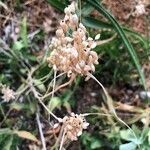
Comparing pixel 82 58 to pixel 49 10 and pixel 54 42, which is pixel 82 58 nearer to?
pixel 54 42

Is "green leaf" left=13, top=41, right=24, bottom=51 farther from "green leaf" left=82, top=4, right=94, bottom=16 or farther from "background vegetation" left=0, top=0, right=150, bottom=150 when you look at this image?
"green leaf" left=82, top=4, right=94, bottom=16

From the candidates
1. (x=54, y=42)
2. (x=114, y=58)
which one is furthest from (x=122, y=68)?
(x=54, y=42)

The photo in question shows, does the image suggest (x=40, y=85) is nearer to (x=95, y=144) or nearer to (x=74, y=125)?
(x=95, y=144)

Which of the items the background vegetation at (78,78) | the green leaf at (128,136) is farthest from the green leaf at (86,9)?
the green leaf at (128,136)

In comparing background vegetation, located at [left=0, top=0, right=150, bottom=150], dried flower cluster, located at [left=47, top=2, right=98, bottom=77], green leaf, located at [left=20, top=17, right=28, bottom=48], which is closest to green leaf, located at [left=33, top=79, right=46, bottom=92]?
background vegetation, located at [left=0, top=0, right=150, bottom=150]

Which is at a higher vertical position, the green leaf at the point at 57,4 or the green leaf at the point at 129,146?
the green leaf at the point at 57,4

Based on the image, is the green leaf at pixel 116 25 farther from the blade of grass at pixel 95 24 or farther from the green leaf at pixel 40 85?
the green leaf at pixel 40 85

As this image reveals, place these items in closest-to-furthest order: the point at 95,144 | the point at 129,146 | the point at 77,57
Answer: the point at 77,57 → the point at 129,146 → the point at 95,144

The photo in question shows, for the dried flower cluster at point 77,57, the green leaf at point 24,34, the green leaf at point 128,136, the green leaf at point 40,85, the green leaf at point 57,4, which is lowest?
the green leaf at point 128,136

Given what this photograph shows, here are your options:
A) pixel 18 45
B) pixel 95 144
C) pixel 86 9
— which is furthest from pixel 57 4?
pixel 95 144

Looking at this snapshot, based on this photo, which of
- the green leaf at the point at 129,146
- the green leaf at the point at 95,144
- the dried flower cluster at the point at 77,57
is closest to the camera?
the dried flower cluster at the point at 77,57

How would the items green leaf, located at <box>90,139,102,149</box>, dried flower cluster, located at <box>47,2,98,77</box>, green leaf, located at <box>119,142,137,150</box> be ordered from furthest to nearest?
green leaf, located at <box>90,139,102,149</box>, green leaf, located at <box>119,142,137,150</box>, dried flower cluster, located at <box>47,2,98,77</box>
